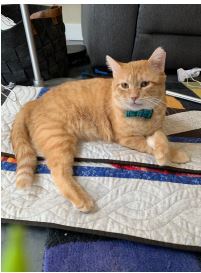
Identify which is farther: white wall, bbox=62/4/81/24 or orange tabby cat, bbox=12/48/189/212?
white wall, bbox=62/4/81/24

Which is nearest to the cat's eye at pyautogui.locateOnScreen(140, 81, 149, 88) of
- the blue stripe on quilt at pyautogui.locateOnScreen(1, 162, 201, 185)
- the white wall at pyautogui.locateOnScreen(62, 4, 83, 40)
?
the blue stripe on quilt at pyautogui.locateOnScreen(1, 162, 201, 185)

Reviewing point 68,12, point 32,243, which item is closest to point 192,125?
point 32,243

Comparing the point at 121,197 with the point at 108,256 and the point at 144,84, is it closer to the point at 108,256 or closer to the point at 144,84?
the point at 108,256

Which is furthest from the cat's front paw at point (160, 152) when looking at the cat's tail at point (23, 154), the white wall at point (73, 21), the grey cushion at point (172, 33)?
the white wall at point (73, 21)

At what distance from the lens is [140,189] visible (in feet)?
2.85

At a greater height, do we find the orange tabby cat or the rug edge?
the orange tabby cat

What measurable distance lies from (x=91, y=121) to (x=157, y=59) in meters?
0.33

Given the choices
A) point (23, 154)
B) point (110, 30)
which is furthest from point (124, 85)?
point (110, 30)

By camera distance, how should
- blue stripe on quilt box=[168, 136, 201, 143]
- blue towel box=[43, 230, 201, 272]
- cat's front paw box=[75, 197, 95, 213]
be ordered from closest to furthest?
blue towel box=[43, 230, 201, 272] < cat's front paw box=[75, 197, 95, 213] < blue stripe on quilt box=[168, 136, 201, 143]

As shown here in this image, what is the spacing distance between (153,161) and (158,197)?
0.14 metres

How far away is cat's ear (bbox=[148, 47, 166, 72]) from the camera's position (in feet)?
3.02

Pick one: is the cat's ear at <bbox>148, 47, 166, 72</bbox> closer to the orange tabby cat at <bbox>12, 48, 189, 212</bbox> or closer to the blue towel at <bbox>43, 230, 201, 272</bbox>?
the orange tabby cat at <bbox>12, 48, 189, 212</bbox>

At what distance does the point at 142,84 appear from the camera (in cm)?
95

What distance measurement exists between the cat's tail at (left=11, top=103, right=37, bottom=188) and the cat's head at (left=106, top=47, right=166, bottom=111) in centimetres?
36
